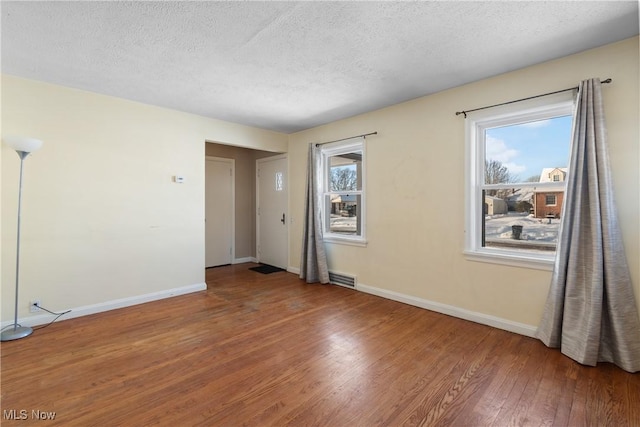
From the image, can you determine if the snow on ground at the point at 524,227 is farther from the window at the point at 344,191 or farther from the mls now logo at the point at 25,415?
the mls now logo at the point at 25,415

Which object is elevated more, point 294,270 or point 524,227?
point 524,227

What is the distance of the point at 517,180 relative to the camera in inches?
114

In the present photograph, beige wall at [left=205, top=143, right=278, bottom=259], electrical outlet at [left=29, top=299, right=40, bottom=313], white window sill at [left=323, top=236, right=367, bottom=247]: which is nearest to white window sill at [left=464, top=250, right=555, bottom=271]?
white window sill at [left=323, top=236, right=367, bottom=247]

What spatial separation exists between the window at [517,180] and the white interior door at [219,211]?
4.35 m

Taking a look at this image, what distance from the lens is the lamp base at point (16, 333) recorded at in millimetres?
2615

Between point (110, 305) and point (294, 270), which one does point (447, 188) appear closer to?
point (294, 270)

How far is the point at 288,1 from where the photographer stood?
1.80m

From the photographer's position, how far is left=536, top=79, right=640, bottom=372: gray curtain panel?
7.13ft

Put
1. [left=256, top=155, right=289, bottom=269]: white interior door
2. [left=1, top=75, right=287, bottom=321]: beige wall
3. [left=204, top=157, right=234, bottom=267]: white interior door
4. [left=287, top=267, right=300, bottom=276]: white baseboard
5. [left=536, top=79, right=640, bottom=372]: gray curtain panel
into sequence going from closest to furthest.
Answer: [left=536, top=79, right=640, bottom=372]: gray curtain panel
[left=1, top=75, right=287, bottom=321]: beige wall
[left=287, top=267, right=300, bottom=276]: white baseboard
[left=256, top=155, right=289, bottom=269]: white interior door
[left=204, top=157, right=234, bottom=267]: white interior door

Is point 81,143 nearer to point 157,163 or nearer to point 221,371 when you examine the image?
point 157,163

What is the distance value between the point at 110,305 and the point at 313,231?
2.77 m

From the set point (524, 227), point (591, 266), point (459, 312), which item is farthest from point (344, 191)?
point (591, 266)

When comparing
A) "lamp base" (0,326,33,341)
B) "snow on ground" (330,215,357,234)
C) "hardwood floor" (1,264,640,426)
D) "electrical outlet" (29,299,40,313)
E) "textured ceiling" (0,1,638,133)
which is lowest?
"hardwood floor" (1,264,640,426)

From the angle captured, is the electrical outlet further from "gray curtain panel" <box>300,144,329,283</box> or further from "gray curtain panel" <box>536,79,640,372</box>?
"gray curtain panel" <box>536,79,640,372</box>
